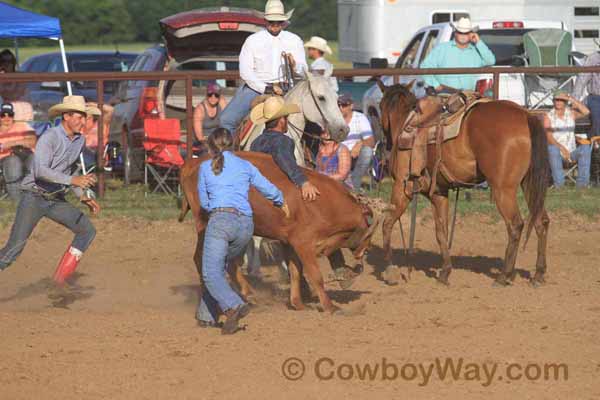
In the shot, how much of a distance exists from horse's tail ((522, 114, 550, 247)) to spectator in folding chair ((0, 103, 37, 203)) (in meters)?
6.32

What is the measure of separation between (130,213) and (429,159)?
4473mm

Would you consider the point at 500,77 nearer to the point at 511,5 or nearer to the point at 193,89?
the point at 193,89

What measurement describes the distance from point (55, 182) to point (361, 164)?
18.3ft

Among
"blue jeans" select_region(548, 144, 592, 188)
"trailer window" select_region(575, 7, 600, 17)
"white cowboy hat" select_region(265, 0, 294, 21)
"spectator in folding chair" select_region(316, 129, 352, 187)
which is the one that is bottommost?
"blue jeans" select_region(548, 144, 592, 188)

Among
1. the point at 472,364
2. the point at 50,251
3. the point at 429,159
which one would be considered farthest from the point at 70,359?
the point at 50,251

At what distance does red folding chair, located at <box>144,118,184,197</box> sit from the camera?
14.3 meters

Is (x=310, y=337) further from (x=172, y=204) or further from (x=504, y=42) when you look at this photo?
(x=504, y=42)

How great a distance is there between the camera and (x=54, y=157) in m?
9.49


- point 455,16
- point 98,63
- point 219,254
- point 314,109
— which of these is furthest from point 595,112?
point 98,63

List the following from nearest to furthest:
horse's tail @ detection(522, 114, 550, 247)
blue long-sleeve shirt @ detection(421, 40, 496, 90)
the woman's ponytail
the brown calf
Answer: the woman's ponytail → the brown calf → horse's tail @ detection(522, 114, 550, 247) → blue long-sleeve shirt @ detection(421, 40, 496, 90)

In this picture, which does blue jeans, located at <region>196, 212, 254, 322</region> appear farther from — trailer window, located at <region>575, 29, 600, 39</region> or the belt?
trailer window, located at <region>575, 29, 600, 39</region>

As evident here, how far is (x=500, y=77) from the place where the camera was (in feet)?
49.8

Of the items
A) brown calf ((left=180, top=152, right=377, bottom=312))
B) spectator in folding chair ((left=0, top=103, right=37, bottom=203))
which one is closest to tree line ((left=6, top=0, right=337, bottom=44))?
spectator in folding chair ((left=0, top=103, right=37, bottom=203))

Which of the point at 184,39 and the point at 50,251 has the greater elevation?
the point at 184,39
